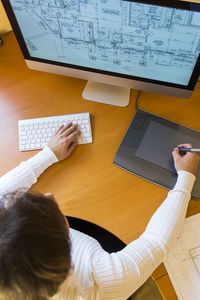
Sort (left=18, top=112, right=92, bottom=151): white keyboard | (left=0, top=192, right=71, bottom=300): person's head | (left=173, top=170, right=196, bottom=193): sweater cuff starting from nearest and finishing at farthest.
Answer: (left=0, top=192, right=71, bottom=300): person's head
(left=173, top=170, right=196, bottom=193): sweater cuff
(left=18, top=112, right=92, bottom=151): white keyboard

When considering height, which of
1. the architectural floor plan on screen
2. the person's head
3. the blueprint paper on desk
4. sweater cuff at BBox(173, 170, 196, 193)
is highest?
the architectural floor plan on screen

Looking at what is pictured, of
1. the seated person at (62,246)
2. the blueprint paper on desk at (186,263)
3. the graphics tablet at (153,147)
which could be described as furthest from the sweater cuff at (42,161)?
the blueprint paper on desk at (186,263)

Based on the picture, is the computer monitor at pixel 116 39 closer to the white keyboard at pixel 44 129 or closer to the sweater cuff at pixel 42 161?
the white keyboard at pixel 44 129

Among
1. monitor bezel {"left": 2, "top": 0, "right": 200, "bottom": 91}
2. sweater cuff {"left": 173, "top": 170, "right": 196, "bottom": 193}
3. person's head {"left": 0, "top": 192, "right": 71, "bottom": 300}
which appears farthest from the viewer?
sweater cuff {"left": 173, "top": 170, "right": 196, "bottom": 193}

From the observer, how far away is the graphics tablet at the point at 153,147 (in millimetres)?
794

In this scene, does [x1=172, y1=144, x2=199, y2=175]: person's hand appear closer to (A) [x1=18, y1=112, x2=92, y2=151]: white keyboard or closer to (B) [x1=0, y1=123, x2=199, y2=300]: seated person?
(B) [x1=0, y1=123, x2=199, y2=300]: seated person

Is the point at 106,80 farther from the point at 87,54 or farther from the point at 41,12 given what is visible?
the point at 41,12

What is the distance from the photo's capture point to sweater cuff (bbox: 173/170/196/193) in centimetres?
74

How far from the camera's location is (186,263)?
0.68 meters

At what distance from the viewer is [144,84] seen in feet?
2.74

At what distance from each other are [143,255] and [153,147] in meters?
0.33

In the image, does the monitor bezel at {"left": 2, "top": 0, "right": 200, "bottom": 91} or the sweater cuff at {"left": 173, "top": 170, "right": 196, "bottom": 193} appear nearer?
the monitor bezel at {"left": 2, "top": 0, "right": 200, "bottom": 91}

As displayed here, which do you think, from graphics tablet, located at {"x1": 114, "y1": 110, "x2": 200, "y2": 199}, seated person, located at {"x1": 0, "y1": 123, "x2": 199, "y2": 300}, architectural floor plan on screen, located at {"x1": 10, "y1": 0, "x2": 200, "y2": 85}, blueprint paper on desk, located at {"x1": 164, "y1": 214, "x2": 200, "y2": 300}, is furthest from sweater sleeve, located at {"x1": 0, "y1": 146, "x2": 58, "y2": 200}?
blueprint paper on desk, located at {"x1": 164, "y1": 214, "x2": 200, "y2": 300}

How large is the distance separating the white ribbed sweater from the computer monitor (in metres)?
0.32
